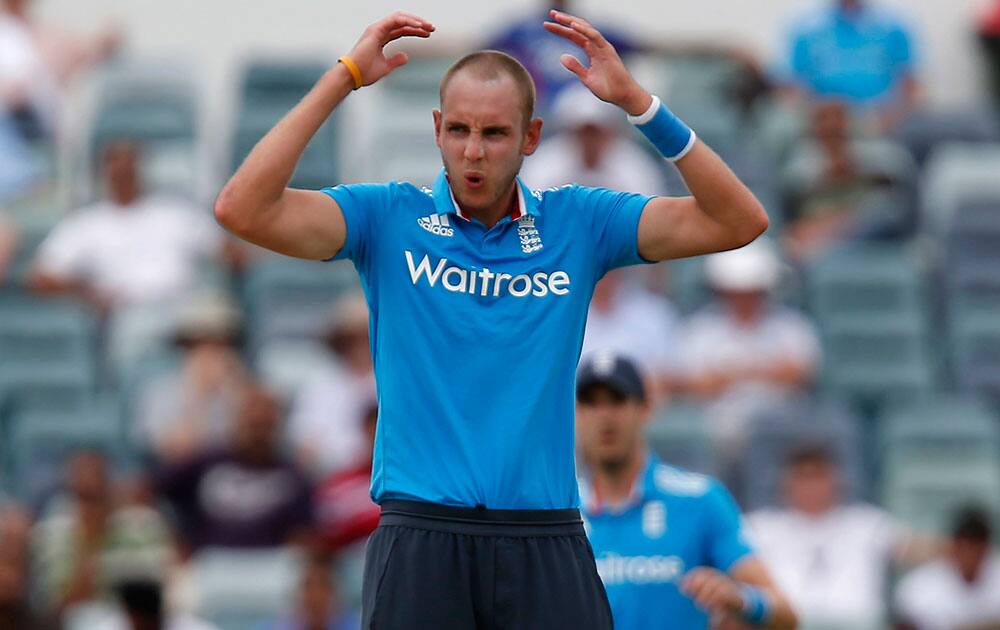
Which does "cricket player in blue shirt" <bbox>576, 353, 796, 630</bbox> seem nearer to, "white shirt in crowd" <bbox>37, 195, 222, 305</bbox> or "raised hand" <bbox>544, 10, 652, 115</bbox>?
"raised hand" <bbox>544, 10, 652, 115</bbox>

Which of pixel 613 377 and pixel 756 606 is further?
pixel 613 377

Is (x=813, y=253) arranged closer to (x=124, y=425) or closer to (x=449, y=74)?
(x=124, y=425)

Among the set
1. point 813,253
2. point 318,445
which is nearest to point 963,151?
point 813,253

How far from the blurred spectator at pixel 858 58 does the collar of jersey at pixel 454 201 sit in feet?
31.9

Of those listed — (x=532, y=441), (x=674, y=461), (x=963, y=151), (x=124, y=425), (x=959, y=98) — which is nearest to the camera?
(x=532, y=441)

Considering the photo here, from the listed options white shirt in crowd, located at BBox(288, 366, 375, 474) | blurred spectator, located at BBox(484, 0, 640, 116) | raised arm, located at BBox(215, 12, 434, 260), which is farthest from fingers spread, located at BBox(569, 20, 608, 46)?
blurred spectator, located at BBox(484, 0, 640, 116)

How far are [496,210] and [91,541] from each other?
229 inches

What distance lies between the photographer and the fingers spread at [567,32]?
4395 millimetres

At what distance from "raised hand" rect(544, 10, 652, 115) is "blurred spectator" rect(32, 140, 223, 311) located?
25.0 ft

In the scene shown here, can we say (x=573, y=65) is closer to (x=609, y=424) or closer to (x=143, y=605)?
(x=609, y=424)

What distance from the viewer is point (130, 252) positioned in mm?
11984

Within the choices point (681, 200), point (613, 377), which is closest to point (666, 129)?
point (681, 200)

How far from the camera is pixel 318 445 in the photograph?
1067 cm

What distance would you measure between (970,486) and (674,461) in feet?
5.33
